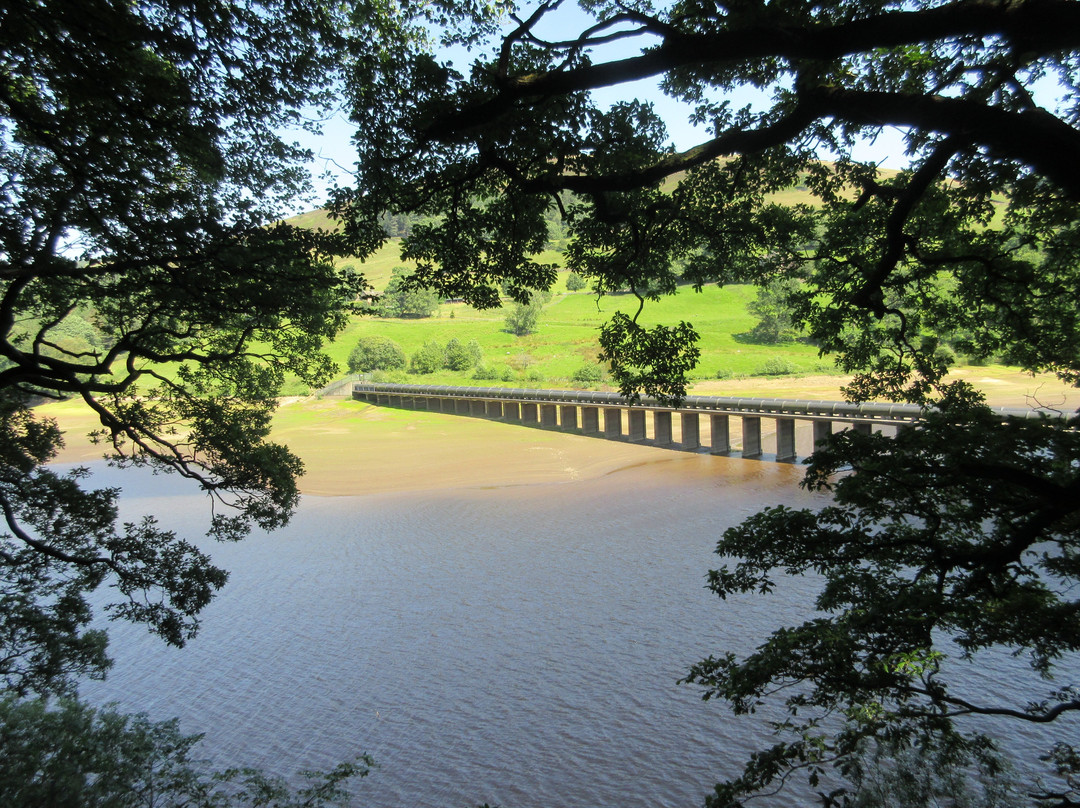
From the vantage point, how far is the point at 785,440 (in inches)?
1148

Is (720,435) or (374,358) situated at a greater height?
(374,358)

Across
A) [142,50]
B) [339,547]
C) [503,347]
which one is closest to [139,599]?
[339,547]

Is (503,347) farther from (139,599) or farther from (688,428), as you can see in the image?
(139,599)

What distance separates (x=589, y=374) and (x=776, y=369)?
11980mm

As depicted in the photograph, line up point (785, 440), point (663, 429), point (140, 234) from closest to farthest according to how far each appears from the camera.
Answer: point (140, 234)
point (785, 440)
point (663, 429)

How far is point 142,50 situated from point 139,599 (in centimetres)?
1271

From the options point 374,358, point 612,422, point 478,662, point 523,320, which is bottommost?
point 478,662

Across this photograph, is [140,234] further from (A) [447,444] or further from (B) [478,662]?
(A) [447,444]

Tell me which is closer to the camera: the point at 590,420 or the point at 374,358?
the point at 590,420

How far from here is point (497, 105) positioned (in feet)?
19.2

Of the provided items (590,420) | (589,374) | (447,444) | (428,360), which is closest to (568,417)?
(590,420)

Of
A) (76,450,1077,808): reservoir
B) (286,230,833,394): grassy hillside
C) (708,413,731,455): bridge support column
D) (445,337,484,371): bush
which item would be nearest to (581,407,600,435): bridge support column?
(708,413,731,455): bridge support column

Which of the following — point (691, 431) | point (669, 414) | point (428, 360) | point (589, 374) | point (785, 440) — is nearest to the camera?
point (785, 440)

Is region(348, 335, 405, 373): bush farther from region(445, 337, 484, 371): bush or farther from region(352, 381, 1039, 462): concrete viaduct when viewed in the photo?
region(352, 381, 1039, 462): concrete viaduct
